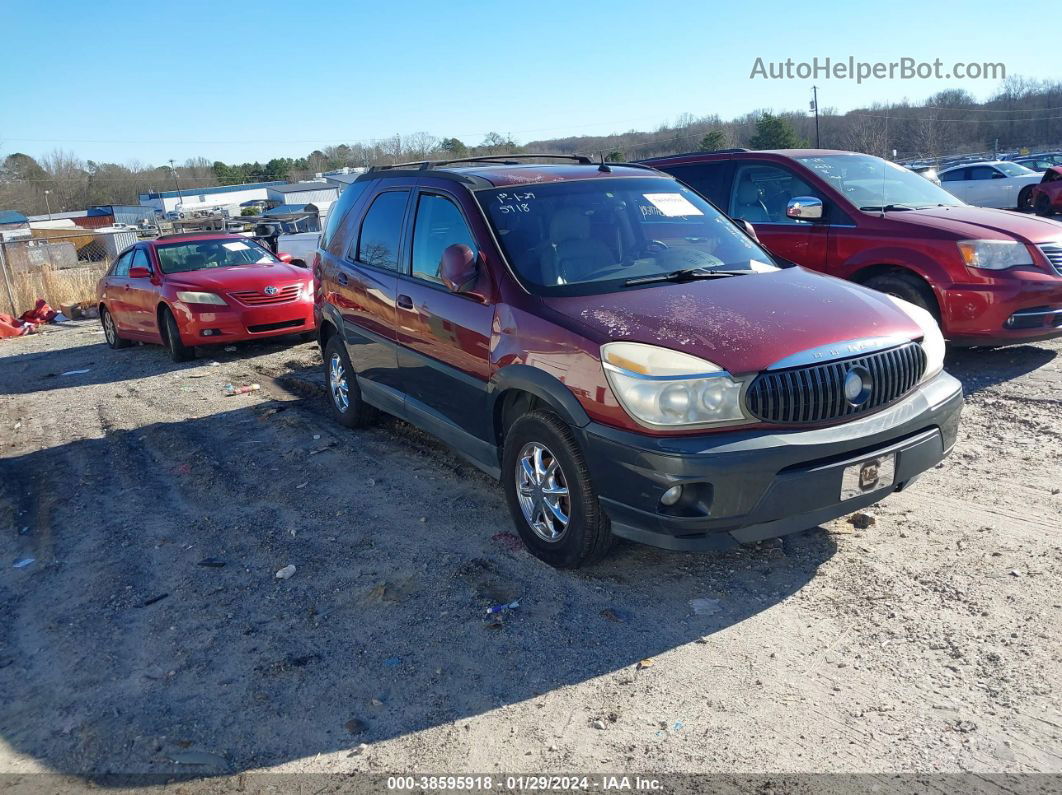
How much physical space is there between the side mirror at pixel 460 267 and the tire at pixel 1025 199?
72.7 ft

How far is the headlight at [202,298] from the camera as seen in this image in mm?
10422

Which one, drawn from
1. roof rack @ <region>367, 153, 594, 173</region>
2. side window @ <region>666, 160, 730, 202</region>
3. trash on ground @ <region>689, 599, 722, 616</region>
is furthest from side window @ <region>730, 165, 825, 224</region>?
trash on ground @ <region>689, 599, 722, 616</region>

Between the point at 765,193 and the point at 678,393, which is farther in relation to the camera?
the point at 765,193

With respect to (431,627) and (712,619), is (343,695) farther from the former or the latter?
(712,619)

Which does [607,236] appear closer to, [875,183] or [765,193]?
[765,193]

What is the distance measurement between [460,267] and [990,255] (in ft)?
15.3

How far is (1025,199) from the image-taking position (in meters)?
22.0

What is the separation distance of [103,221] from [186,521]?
83.5m

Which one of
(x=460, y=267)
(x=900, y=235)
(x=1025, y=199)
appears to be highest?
(x=460, y=267)

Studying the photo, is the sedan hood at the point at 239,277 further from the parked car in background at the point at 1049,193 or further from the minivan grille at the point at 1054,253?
the parked car in background at the point at 1049,193

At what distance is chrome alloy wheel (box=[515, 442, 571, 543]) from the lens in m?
4.00

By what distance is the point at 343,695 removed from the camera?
10.8 ft

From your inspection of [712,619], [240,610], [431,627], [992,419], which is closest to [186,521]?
[240,610]

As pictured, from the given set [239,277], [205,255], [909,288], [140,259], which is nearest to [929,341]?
[909,288]
